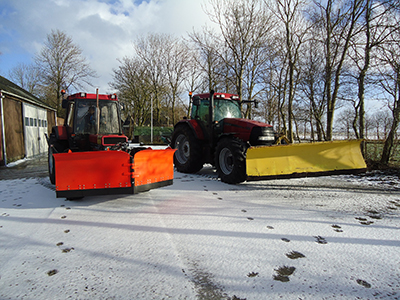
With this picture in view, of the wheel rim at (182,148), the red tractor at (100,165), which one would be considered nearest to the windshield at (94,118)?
the red tractor at (100,165)

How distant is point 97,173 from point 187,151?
376cm

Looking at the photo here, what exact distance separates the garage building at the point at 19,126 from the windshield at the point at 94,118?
615 centimetres

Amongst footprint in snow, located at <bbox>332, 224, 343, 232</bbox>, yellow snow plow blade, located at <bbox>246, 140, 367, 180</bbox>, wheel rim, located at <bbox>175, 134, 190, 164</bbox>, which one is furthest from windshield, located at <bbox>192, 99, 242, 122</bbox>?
footprint in snow, located at <bbox>332, 224, 343, 232</bbox>

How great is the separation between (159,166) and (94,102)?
7.89 feet

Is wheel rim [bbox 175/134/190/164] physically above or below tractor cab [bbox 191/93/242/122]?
below

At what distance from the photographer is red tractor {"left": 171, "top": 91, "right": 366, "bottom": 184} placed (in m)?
5.27

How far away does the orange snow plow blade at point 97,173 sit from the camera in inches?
149

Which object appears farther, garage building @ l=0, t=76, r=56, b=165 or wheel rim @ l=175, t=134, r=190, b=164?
garage building @ l=0, t=76, r=56, b=165

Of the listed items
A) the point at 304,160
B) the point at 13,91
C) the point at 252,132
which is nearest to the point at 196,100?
the point at 252,132

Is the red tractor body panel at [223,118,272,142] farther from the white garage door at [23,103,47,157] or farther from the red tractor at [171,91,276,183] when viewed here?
the white garage door at [23,103,47,157]

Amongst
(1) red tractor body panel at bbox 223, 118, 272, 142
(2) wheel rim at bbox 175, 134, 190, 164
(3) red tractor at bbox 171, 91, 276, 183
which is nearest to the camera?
(3) red tractor at bbox 171, 91, 276, 183

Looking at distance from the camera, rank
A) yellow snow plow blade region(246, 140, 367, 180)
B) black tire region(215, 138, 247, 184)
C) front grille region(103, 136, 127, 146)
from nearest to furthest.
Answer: front grille region(103, 136, 127, 146) → yellow snow plow blade region(246, 140, 367, 180) → black tire region(215, 138, 247, 184)

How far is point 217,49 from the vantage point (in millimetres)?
18812

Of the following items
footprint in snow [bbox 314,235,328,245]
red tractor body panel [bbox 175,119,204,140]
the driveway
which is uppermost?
red tractor body panel [bbox 175,119,204,140]
